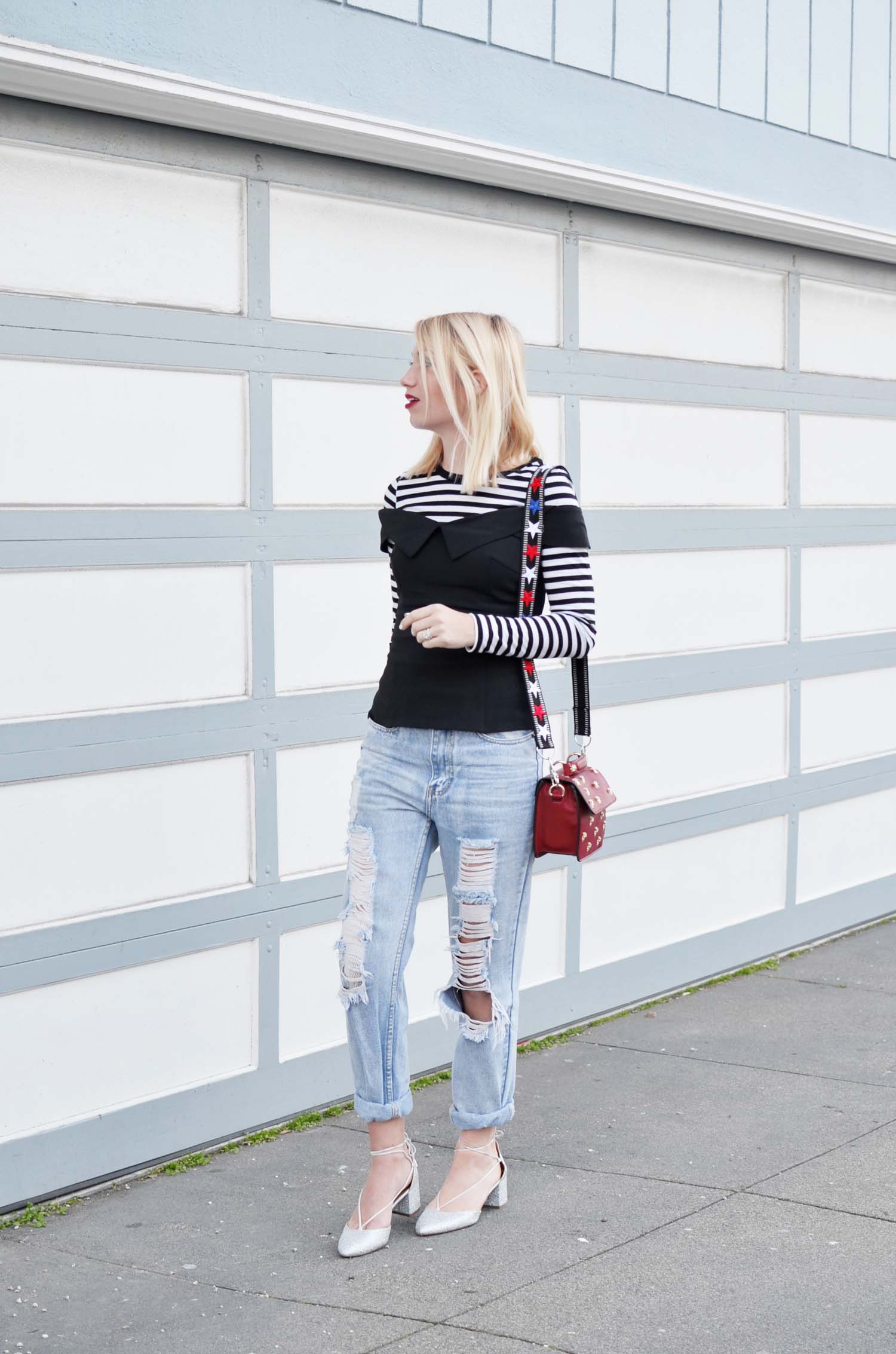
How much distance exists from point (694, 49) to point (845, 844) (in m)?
3.05

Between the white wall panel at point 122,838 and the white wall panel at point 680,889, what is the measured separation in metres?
1.56

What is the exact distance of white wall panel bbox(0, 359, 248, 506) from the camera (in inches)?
152

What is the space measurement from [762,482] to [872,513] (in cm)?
81

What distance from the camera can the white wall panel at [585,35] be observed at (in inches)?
201

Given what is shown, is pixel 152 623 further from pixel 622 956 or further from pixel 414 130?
pixel 622 956

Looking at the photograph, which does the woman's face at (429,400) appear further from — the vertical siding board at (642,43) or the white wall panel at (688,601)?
the vertical siding board at (642,43)

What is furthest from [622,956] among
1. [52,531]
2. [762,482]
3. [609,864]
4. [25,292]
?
[25,292]

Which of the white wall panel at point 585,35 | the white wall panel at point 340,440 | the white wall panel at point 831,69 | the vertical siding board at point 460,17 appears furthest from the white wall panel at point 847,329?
the white wall panel at point 340,440

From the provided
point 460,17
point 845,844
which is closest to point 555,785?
point 460,17

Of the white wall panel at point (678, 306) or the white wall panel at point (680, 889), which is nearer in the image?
the white wall panel at point (678, 306)

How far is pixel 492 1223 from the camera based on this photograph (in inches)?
153


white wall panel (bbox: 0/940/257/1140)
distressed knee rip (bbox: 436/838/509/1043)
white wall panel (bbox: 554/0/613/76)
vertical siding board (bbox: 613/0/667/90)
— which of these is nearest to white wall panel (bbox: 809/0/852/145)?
vertical siding board (bbox: 613/0/667/90)

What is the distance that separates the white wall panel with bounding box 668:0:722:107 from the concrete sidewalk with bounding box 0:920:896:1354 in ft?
10.2

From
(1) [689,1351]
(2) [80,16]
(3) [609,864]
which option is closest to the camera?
(1) [689,1351]
